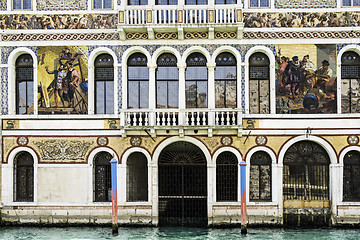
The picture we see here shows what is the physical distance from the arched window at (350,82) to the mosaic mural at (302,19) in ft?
4.77

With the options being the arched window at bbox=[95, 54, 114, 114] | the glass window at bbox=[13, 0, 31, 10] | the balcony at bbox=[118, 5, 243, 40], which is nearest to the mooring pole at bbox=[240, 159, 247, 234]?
the balcony at bbox=[118, 5, 243, 40]

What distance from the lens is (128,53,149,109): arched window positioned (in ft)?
67.2

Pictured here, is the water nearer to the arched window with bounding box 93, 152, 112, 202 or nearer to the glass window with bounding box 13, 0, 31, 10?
the arched window with bounding box 93, 152, 112, 202

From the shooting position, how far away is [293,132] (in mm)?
19859

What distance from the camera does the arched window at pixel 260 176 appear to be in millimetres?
20062

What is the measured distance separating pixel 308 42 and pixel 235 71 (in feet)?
11.3

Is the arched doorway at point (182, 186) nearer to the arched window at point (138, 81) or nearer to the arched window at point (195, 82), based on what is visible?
the arched window at point (195, 82)

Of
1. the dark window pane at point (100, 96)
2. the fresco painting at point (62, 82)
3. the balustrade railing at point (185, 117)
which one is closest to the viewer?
the balustrade railing at point (185, 117)

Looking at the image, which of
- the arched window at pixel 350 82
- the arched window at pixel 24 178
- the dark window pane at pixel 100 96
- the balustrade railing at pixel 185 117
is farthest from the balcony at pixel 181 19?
the arched window at pixel 24 178

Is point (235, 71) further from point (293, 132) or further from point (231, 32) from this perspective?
point (293, 132)

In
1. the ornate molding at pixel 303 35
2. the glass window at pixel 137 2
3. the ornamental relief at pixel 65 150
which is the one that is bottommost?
the ornamental relief at pixel 65 150

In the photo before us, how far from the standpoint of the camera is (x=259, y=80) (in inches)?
798

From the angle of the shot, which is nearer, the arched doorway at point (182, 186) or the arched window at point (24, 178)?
the arched doorway at point (182, 186)

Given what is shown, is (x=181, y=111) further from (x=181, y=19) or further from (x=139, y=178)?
(x=181, y=19)
